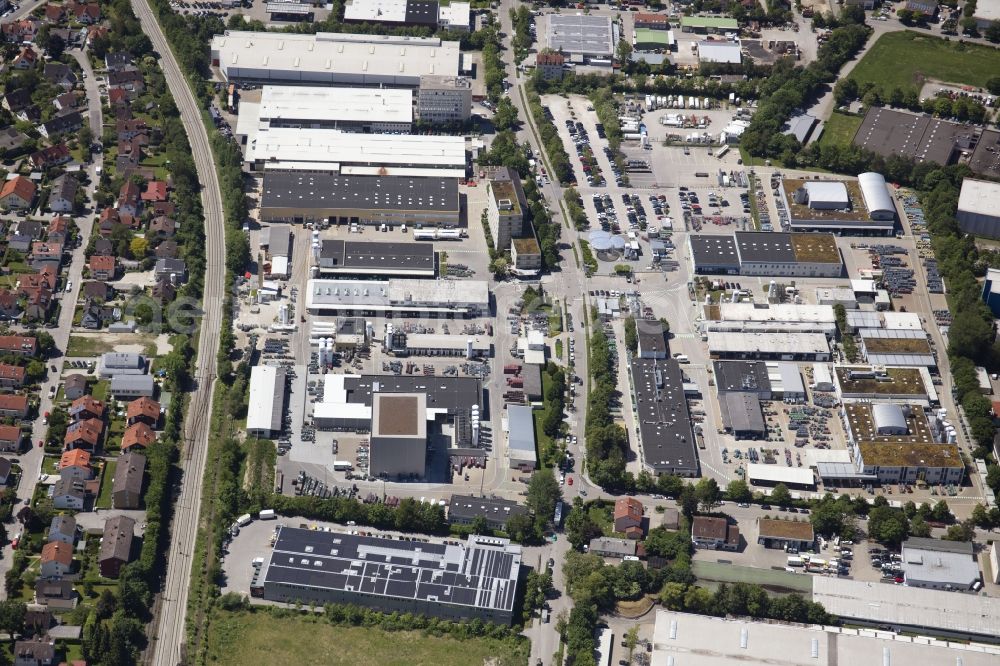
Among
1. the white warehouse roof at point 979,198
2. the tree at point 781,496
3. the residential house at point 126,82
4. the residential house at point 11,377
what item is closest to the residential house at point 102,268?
the residential house at point 11,377

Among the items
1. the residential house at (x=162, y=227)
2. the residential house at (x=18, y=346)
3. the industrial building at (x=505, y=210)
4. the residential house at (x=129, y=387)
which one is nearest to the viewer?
the residential house at (x=129, y=387)

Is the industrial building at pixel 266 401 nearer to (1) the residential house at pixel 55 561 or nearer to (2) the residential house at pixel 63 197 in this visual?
(1) the residential house at pixel 55 561

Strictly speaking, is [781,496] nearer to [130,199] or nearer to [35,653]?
[35,653]

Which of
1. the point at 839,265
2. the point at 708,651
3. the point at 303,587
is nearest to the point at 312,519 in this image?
the point at 303,587

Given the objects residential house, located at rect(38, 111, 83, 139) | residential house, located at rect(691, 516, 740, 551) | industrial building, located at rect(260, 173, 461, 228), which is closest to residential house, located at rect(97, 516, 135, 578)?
residential house, located at rect(691, 516, 740, 551)

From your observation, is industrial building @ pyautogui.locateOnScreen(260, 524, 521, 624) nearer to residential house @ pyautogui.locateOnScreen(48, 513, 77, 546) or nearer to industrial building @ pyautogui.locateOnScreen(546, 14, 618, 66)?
residential house @ pyautogui.locateOnScreen(48, 513, 77, 546)

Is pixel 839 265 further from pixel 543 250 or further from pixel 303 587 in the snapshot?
pixel 303 587
